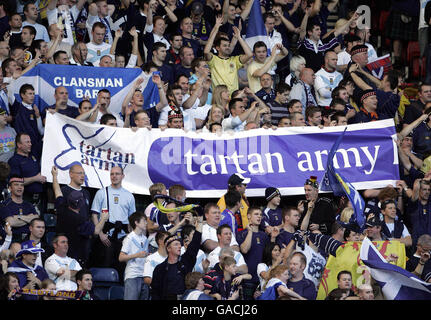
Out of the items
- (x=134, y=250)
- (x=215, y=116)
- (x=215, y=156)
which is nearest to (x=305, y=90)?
(x=215, y=116)

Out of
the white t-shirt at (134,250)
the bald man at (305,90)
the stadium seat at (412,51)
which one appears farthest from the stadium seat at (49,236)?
the stadium seat at (412,51)

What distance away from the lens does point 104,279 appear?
14.8 m

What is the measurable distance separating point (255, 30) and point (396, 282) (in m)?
7.12

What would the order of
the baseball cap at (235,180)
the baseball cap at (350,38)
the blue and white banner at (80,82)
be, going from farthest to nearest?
the baseball cap at (350,38), the blue and white banner at (80,82), the baseball cap at (235,180)

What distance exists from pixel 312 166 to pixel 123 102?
120 inches

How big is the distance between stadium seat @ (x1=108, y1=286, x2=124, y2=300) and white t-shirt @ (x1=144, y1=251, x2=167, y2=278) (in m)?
0.43

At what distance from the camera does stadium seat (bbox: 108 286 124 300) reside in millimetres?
14531

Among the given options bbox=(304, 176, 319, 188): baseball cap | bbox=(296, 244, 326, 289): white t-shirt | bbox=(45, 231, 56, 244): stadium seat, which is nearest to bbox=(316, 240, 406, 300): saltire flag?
bbox=(296, 244, 326, 289): white t-shirt

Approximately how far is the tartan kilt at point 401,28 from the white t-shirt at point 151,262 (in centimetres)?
906

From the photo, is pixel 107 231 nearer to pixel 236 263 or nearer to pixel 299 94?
pixel 236 263

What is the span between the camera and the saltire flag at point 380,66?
19812mm

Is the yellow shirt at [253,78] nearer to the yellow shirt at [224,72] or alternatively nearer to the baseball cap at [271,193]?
the yellow shirt at [224,72]

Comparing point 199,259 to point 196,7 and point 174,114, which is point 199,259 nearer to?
point 174,114

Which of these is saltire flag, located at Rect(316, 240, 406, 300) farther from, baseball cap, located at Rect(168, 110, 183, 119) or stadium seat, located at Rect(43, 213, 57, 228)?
stadium seat, located at Rect(43, 213, 57, 228)
